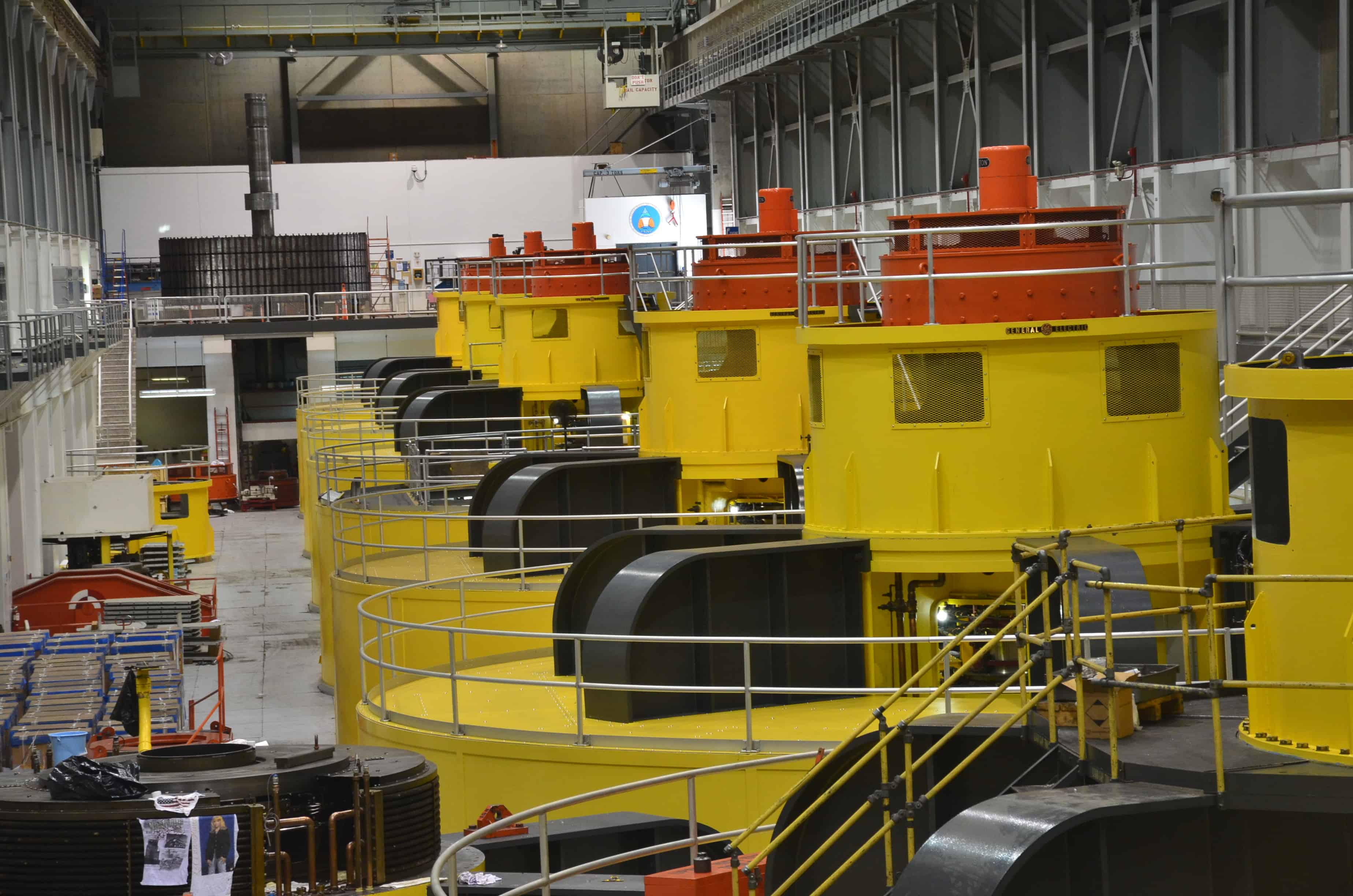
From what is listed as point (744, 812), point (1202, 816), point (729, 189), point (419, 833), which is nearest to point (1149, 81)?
point (744, 812)

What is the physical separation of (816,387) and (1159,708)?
5.17 meters

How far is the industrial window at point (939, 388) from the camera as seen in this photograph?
36.0 feet

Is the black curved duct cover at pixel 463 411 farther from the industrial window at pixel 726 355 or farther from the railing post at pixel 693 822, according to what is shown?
the railing post at pixel 693 822

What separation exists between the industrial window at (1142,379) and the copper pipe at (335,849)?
17.7ft

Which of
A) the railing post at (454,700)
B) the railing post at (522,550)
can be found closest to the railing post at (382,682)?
the railing post at (454,700)

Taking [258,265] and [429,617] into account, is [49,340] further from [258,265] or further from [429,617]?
[258,265]

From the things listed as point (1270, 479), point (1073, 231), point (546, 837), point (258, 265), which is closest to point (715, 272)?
point (1073, 231)

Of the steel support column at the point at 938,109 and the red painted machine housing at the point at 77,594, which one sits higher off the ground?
the steel support column at the point at 938,109

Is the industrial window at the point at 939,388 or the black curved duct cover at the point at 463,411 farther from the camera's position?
the black curved duct cover at the point at 463,411

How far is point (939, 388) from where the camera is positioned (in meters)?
11.0

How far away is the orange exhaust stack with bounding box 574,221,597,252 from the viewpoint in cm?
3061

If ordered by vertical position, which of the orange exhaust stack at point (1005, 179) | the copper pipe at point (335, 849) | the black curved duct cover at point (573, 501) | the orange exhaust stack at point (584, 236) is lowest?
the copper pipe at point (335, 849)

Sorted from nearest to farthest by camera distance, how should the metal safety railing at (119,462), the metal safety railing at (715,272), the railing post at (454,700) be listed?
1. the railing post at (454,700)
2. the metal safety railing at (715,272)
3. the metal safety railing at (119,462)

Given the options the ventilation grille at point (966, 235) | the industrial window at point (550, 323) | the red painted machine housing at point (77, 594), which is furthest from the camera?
the industrial window at point (550, 323)
